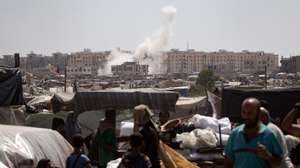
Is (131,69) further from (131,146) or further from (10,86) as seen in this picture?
(131,146)

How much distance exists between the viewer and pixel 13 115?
13516 mm

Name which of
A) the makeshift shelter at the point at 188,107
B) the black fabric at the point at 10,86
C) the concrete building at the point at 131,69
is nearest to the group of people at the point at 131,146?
the black fabric at the point at 10,86

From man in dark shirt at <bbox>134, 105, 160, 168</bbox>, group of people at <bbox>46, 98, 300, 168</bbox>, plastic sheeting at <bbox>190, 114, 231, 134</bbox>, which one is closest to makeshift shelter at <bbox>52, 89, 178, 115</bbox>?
plastic sheeting at <bbox>190, 114, 231, 134</bbox>

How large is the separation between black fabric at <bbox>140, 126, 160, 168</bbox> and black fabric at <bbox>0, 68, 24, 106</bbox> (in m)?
6.48

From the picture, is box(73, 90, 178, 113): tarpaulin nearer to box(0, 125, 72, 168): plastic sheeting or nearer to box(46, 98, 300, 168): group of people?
box(0, 125, 72, 168): plastic sheeting

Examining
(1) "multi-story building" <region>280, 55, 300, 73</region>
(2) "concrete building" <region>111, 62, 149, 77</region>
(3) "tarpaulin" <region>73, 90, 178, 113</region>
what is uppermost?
(3) "tarpaulin" <region>73, 90, 178, 113</region>

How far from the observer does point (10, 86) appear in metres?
13.1

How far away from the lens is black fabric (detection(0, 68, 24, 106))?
42.7ft

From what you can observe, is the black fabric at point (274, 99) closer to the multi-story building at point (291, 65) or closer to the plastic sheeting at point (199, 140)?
the plastic sheeting at point (199, 140)

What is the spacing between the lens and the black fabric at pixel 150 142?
7.16 metres

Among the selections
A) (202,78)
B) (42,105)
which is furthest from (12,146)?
(202,78)

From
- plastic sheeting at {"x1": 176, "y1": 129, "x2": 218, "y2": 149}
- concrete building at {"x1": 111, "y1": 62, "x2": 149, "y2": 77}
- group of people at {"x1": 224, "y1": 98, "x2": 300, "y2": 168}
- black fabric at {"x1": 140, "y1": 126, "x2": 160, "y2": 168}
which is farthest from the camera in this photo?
concrete building at {"x1": 111, "y1": 62, "x2": 149, "y2": 77}

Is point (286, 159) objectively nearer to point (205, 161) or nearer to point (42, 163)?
point (42, 163)

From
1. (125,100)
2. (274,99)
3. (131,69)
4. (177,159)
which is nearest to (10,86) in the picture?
(125,100)
